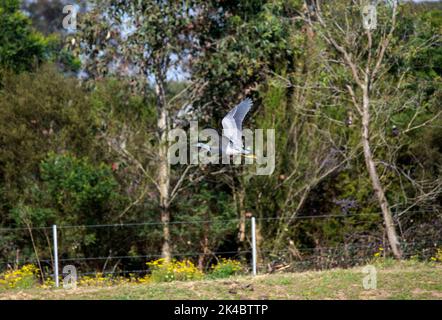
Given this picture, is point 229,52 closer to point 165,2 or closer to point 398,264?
point 165,2

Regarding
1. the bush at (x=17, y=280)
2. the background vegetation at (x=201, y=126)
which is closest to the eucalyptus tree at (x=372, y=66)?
the background vegetation at (x=201, y=126)

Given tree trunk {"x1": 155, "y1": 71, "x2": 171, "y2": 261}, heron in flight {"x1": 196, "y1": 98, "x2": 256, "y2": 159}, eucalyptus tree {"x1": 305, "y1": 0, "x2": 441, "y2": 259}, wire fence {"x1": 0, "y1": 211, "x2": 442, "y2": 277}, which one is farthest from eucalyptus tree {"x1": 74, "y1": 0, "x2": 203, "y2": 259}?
heron in flight {"x1": 196, "y1": 98, "x2": 256, "y2": 159}

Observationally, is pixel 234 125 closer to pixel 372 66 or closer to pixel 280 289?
pixel 280 289

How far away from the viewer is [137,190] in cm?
1633

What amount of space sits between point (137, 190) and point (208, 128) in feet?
7.17

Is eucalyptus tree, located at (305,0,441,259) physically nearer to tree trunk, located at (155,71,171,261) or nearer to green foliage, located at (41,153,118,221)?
tree trunk, located at (155,71,171,261)

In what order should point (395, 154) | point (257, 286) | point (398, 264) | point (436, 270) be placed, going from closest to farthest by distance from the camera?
point (257, 286)
point (436, 270)
point (398, 264)
point (395, 154)

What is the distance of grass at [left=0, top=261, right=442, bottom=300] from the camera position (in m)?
8.71

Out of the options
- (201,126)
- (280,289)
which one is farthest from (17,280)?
(201,126)

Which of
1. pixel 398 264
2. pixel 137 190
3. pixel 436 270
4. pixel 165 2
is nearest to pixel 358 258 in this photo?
pixel 398 264

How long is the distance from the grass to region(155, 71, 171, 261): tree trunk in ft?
20.4

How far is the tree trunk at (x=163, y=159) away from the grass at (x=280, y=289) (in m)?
6.21

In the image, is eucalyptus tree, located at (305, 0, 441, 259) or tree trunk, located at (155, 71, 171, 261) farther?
tree trunk, located at (155, 71, 171, 261)

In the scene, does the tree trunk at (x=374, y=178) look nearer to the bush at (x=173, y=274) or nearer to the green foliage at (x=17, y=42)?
the bush at (x=173, y=274)
